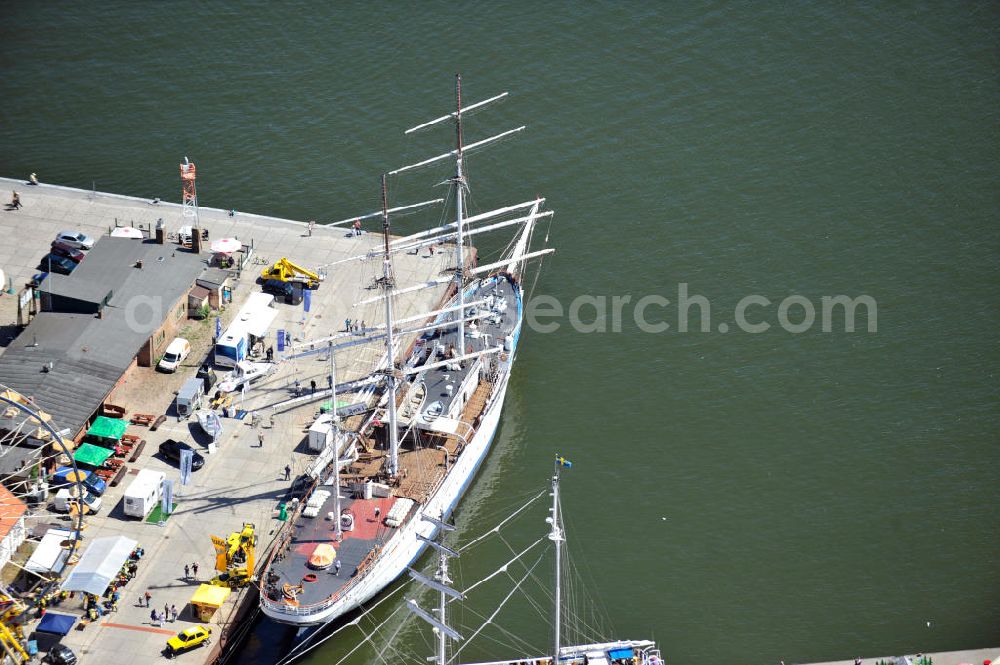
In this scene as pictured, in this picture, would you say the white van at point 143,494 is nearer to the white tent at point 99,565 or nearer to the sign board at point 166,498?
the sign board at point 166,498

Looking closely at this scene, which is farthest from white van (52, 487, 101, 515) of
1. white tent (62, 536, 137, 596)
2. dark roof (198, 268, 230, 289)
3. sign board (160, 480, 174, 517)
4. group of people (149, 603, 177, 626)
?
dark roof (198, 268, 230, 289)

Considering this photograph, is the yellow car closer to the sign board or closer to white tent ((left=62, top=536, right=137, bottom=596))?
white tent ((left=62, top=536, right=137, bottom=596))

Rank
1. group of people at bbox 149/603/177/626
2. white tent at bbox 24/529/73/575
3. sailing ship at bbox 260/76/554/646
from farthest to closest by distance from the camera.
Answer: white tent at bbox 24/529/73/575
sailing ship at bbox 260/76/554/646
group of people at bbox 149/603/177/626

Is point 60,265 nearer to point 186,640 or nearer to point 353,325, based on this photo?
point 353,325

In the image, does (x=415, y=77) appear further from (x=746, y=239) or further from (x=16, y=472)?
(x=16, y=472)

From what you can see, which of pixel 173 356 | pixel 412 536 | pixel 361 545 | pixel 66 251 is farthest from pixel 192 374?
pixel 412 536

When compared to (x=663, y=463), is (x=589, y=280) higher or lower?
higher

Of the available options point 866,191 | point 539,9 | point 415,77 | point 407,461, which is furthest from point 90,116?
point 866,191
